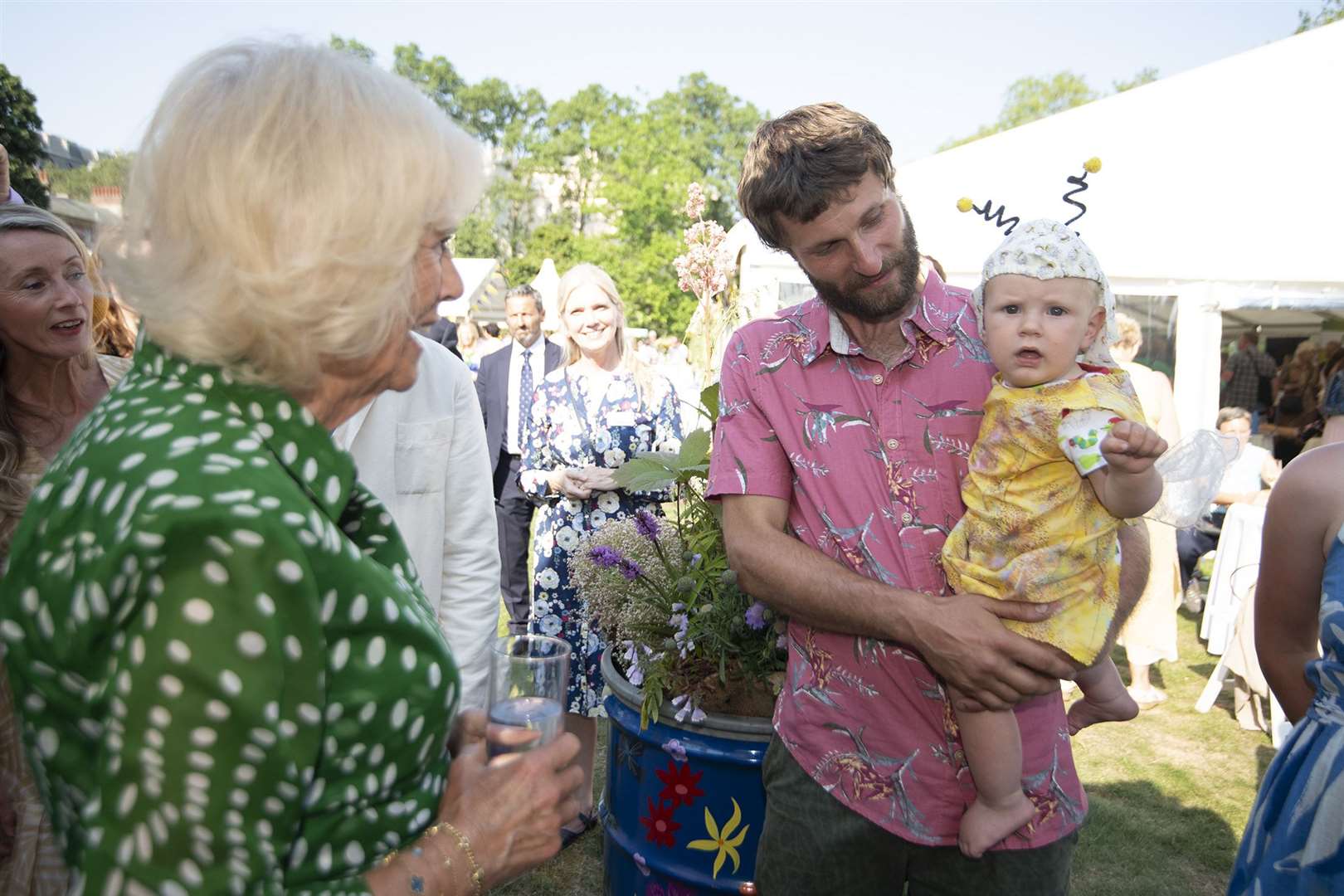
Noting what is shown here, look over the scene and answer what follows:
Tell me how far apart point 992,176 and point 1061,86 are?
5935 centimetres

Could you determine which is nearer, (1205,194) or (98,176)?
(98,176)

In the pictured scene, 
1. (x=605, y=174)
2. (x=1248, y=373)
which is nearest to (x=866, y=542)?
(x=1248, y=373)

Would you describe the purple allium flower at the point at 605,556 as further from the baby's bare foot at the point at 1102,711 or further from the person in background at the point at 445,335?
the person in background at the point at 445,335

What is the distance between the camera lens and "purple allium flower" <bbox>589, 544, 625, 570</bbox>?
9.83ft

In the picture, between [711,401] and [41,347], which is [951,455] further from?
[41,347]

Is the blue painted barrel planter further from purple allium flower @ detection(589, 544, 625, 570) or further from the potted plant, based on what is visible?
purple allium flower @ detection(589, 544, 625, 570)

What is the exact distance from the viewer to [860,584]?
1851 mm

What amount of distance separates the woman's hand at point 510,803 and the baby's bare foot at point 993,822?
898 millimetres

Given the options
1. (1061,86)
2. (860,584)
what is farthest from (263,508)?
(1061,86)

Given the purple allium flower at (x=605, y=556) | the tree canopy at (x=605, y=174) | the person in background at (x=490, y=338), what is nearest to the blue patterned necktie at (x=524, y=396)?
the purple allium flower at (x=605, y=556)

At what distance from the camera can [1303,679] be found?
2027mm

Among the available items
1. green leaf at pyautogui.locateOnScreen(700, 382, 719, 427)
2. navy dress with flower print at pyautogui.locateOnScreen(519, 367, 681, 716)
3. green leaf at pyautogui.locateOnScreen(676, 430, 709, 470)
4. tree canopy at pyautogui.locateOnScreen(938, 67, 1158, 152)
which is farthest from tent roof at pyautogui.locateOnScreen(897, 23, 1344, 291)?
tree canopy at pyautogui.locateOnScreen(938, 67, 1158, 152)

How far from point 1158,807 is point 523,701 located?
14.5 ft

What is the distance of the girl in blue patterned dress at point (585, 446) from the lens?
4590 mm
